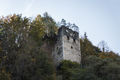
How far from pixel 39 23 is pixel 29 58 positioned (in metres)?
8.17

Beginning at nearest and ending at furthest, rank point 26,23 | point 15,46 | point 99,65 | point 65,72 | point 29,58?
1. point 99,65
2. point 29,58
3. point 15,46
4. point 65,72
5. point 26,23

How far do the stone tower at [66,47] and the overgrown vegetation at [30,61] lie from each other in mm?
1508

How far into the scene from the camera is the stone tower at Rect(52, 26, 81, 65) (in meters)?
22.6

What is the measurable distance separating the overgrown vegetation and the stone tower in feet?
4.95

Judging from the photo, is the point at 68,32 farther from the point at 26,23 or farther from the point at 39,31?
the point at 26,23

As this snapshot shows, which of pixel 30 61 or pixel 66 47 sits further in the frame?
pixel 66 47

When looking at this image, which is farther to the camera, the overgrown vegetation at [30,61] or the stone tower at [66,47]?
the stone tower at [66,47]

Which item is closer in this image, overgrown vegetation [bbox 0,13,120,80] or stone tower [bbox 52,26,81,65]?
overgrown vegetation [bbox 0,13,120,80]

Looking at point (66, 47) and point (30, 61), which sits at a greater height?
point (66, 47)

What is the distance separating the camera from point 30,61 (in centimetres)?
1620

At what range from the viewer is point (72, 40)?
24.2m

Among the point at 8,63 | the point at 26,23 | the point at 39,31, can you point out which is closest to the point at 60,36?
the point at 39,31

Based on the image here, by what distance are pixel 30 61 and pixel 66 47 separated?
24.9 feet

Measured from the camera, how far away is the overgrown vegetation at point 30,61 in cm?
1488
